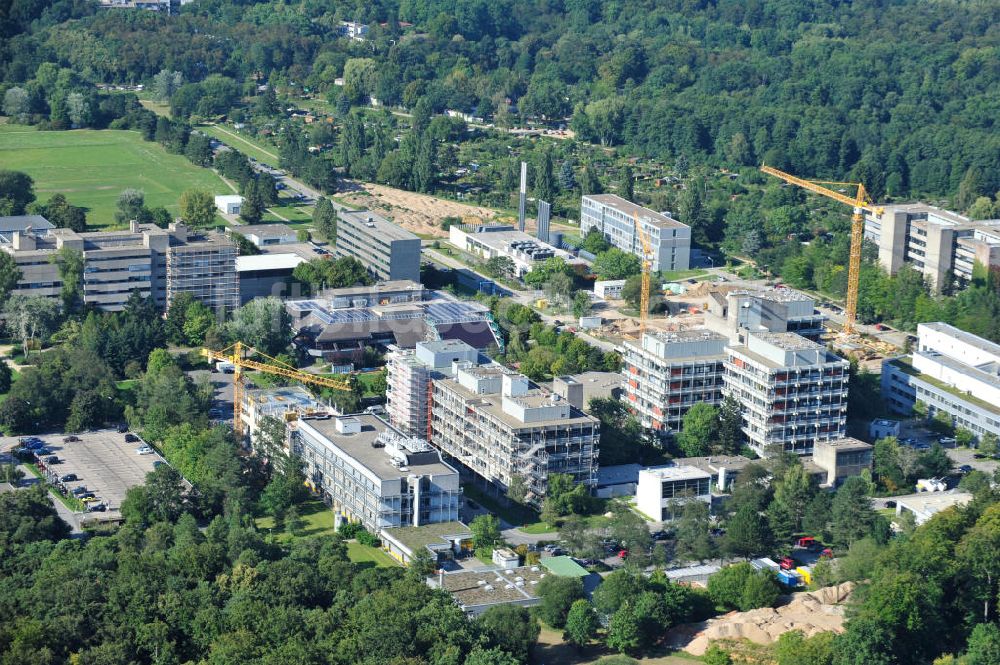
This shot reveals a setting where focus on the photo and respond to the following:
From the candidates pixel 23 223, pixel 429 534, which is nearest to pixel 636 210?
pixel 23 223

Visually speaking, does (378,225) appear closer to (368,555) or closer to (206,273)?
(206,273)

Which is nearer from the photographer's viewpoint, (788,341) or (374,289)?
(788,341)

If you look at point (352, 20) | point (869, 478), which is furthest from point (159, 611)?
point (352, 20)

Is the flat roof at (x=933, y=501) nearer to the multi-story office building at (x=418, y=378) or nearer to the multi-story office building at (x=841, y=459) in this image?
the multi-story office building at (x=841, y=459)

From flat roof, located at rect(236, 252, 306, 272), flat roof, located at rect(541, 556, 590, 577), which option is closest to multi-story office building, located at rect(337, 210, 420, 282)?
flat roof, located at rect(236, 252, 306, 272)

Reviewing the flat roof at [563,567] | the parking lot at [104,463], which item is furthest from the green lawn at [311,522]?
the flat roof at [563,567]

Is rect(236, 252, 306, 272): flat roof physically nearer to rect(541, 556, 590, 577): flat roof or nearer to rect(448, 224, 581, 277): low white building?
rect(448, 224, 581, 277): low white building
